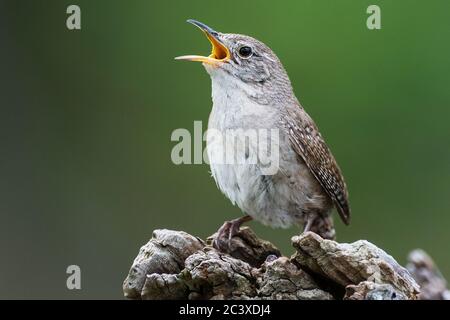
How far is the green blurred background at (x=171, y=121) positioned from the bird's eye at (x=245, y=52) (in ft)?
8.41

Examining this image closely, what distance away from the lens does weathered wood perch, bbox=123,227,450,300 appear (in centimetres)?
375

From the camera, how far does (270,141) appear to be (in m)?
5.05

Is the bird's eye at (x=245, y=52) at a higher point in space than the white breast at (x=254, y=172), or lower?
higher

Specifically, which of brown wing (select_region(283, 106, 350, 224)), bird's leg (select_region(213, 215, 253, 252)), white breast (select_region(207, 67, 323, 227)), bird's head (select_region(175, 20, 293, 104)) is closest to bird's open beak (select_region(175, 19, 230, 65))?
bird's head (select_region(175, 20, 293, 104))

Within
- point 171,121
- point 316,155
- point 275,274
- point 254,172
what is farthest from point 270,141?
point 171,121

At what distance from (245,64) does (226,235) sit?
1.19 metres

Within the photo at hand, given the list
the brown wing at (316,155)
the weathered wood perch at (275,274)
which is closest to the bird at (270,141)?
the brown wing at (316,155)

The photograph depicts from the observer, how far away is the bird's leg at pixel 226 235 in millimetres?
4617

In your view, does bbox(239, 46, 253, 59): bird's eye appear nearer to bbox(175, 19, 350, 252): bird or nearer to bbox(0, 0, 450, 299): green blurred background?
bbox(175, 19, 350, 252): bird

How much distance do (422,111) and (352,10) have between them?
1.18m

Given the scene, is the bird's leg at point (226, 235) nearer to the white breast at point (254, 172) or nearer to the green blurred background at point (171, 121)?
the white breast at point (254, 172)

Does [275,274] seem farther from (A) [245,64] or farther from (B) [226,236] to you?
(A) [245,64]

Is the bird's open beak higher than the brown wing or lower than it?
higher
